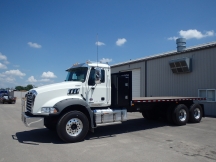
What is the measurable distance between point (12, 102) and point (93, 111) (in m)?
26.6

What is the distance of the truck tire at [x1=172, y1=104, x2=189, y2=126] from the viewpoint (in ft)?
34.1

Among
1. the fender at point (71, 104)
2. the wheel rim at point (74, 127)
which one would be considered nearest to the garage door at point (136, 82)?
the fender at point (71, 104)

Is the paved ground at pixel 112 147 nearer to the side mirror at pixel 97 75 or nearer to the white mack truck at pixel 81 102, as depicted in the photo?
the white mack truck at pixel 81 102

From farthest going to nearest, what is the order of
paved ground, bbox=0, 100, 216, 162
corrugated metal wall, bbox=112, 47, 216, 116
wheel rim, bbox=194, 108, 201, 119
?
corrugated metal wall, bbox=112, 47, 216, 116 < wheel rim, bbox=194, 108, 201, 119 < paved ground, bbox=0, 100, 216, 162

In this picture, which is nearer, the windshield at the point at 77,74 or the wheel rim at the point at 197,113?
the windshield at the point at 77,74

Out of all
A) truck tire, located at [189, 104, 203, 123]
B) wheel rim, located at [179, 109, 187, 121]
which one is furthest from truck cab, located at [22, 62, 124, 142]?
truck tire, located at [189, 104, 203, 123]

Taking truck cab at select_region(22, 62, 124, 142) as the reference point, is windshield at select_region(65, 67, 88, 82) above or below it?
above

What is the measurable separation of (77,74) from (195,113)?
7.41 m

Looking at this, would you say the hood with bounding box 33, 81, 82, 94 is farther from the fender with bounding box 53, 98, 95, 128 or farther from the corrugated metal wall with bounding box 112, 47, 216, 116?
the corrugated metal wall with bounding box 112, 47, 216, 116

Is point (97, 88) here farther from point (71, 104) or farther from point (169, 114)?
point (169, 114)

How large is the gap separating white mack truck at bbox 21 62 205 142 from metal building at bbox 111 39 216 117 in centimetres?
690

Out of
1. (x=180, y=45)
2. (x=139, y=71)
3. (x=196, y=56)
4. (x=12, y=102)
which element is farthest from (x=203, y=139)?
(x=12, y=102)

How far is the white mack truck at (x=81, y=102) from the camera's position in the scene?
6.97 m

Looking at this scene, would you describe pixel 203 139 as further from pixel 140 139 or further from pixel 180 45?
pixel 180 45
